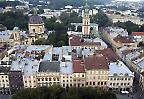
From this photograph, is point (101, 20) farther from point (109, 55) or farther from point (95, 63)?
point (95, 63)

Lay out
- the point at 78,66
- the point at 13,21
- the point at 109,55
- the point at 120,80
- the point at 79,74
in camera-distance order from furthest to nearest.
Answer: the point at 13,21
the point at 109,55
the point at 120,80
the point at 78,66
the point at 79,74

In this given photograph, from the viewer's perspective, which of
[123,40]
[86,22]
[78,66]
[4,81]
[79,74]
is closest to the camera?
[79,74]

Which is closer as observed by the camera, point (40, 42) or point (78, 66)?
point (78, 66)

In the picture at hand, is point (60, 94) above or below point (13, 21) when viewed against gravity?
below

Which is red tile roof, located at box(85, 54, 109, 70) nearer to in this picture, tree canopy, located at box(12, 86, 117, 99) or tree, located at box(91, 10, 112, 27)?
tree canopy, located at box(12, 86, 117, 99)

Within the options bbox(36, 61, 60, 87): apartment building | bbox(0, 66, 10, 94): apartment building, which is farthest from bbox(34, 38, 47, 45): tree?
bbox(0, 66, 10, 94): apartment building

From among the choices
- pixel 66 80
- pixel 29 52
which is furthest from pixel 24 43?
pixel 66 80

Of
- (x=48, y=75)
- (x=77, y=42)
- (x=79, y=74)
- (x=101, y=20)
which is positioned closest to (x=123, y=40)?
(x=77, y=42)

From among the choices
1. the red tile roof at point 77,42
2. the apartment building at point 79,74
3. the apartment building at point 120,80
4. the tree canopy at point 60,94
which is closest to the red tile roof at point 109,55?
the apartment building at point 120,80
